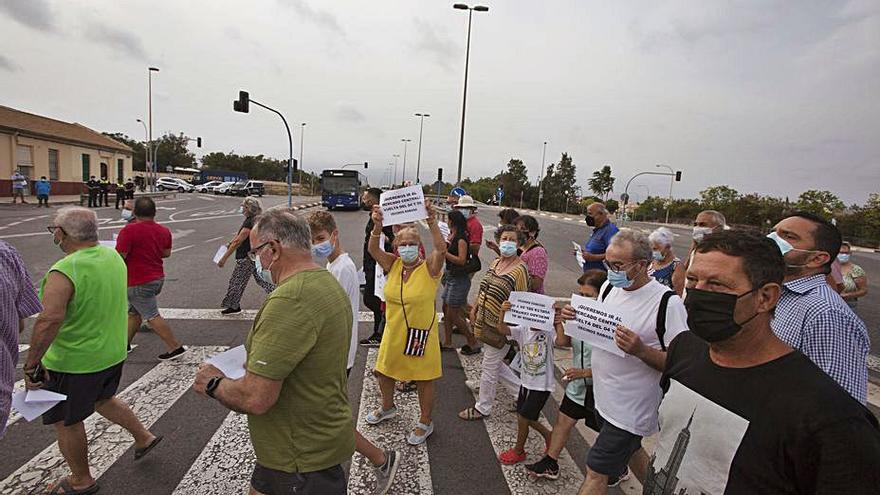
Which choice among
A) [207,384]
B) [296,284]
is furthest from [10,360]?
[296,284]

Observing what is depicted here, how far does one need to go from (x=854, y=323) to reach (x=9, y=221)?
903 inches

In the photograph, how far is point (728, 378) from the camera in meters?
1.48

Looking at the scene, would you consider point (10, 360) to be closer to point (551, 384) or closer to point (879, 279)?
point (551, 384)

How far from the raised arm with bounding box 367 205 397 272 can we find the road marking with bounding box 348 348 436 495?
1.36 metres

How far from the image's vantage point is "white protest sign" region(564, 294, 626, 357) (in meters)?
2.44

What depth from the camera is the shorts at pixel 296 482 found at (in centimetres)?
195

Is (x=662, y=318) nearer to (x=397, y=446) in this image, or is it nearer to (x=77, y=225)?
(x=397, y=446)

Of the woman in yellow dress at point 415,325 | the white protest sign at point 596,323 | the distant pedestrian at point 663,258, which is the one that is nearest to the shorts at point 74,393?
the woman in yellow dress at point 415,325

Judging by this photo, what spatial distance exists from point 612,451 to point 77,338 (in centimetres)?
329

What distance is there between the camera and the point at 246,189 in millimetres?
50562

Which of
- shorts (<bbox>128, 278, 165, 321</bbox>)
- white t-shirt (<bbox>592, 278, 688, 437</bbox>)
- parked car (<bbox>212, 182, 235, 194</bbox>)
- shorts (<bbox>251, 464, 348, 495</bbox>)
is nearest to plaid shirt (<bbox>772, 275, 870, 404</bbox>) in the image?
white t-shirt (<bbox>592, 278, 688, 437</bbox>)

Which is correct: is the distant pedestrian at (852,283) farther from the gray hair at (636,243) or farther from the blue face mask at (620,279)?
the blue face mask at (620,279)

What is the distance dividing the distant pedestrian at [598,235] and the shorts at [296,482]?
183 inches

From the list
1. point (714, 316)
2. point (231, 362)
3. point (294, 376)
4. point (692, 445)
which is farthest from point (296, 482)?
point (714, 316)
